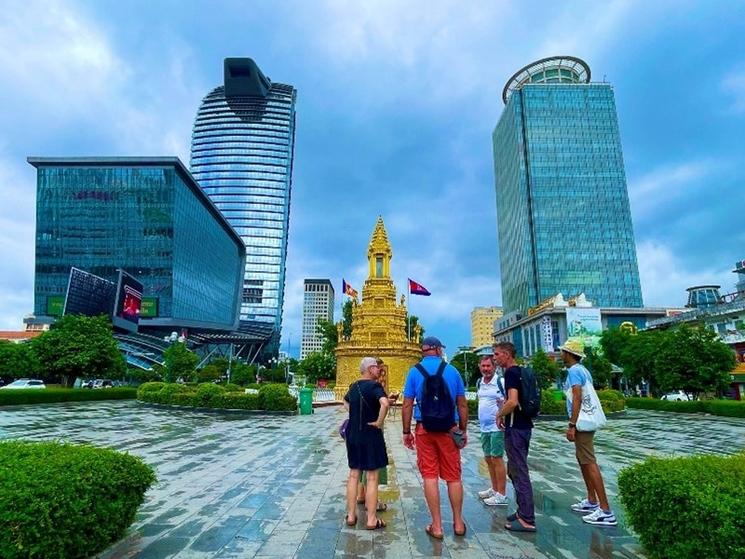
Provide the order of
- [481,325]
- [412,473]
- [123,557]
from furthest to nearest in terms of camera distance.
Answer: [481,325], [412,473], [123,557]

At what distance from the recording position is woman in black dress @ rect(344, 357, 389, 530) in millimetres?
4695

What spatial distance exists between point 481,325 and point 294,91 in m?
118

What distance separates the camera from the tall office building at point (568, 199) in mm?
86000

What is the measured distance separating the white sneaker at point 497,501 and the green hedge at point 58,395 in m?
28.8

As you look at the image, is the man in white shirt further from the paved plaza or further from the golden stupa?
the golden stupa

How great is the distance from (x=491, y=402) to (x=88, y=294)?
224ft

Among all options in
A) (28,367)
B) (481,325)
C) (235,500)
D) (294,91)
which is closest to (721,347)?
(235,500)

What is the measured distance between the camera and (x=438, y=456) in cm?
457

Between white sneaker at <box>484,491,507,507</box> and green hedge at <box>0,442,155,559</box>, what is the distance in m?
4.22

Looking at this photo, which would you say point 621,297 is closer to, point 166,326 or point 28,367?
point 166,326

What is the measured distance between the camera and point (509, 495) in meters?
6.29

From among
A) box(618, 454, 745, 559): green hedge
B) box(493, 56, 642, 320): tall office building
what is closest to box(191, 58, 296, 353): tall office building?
box(493, 56, 642, 320): tall office building

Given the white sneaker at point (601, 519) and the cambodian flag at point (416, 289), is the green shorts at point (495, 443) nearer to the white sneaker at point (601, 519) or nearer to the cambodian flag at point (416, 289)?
the white sneaker at point (601, 519)

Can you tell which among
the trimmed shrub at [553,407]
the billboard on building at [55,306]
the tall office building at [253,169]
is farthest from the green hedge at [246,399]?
the tall office building at [253,169]
